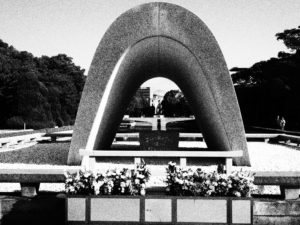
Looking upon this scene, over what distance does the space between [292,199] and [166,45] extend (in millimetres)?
7180

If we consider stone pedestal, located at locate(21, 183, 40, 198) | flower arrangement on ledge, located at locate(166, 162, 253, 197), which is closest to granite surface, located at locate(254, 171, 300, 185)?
flower arrangement on ledge, located at locate(166, 162, 253, 197)

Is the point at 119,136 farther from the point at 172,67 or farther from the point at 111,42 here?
the point at 111,42

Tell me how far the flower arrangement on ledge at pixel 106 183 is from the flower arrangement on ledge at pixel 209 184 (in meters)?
0.41

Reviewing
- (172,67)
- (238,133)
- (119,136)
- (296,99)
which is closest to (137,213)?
(238,133)

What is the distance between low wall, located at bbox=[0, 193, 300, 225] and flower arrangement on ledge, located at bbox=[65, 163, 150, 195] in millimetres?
882

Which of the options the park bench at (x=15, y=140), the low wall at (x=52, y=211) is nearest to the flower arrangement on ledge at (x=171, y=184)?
the low wall at (x=52, y=211)

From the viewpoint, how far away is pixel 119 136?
22.4 meters

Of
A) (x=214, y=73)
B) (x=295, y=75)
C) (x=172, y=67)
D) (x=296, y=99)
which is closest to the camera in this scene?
(x=214, y=73)

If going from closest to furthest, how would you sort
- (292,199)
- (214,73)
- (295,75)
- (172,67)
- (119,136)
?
(292,199) < (214,73) < (172,67) < (119,136) < (295,75)

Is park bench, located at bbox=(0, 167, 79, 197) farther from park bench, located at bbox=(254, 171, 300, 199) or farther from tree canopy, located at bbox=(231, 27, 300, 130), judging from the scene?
tree canopy, located at bbox=(231, 27, 300, 130)

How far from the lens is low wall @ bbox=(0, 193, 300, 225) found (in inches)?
252

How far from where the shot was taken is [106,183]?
18.6 feet

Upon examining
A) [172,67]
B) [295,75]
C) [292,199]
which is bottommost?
[292,199]

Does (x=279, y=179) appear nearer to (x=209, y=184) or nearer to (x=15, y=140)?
(x=209, y=184)
